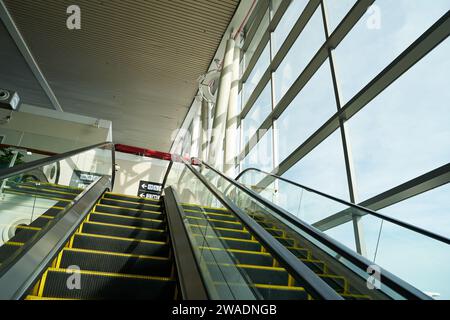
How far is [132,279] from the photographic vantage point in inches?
108

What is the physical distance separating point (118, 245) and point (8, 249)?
140cm

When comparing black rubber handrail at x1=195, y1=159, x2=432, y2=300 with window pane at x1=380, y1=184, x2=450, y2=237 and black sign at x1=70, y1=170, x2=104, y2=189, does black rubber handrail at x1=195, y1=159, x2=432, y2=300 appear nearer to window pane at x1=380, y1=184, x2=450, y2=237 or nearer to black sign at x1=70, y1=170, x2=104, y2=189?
window pane at x1=380, y1=184, x2=450, y2=237

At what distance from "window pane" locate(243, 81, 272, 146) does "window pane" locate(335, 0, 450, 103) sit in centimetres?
280

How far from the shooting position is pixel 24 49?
11.6 meters

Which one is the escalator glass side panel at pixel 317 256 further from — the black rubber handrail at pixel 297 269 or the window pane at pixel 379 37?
the window pane at pixel 379 37

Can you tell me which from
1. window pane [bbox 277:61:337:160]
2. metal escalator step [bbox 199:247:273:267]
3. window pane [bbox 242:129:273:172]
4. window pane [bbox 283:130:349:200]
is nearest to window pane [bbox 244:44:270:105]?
window pane [bbox 242:129:273:172]

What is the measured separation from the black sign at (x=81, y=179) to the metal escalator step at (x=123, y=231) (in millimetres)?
846

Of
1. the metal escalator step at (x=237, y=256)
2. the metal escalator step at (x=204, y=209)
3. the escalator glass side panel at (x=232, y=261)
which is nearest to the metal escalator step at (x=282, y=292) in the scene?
the escalator glass side panel at (x=232, y=261)

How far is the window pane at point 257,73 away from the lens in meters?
9.09

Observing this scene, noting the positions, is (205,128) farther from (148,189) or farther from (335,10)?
(335,10)
